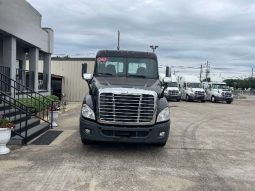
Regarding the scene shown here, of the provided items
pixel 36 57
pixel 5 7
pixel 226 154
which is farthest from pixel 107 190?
pixel 36 57

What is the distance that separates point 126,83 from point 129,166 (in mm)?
2456

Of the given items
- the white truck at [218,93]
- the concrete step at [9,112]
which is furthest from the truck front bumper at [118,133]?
the white truck at [218,93]

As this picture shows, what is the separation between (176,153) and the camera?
31.4 feet

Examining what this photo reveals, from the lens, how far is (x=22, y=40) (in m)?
19.0

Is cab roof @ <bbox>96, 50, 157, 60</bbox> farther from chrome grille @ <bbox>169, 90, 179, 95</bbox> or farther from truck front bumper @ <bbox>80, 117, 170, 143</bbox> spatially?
chrome grille @ <bbox>169, 90, 179, 95</bbox>

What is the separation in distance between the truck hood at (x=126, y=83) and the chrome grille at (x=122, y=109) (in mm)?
426

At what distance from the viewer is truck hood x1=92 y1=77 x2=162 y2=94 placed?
370 inches

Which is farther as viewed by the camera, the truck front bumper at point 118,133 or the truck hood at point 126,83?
the truck hood at point 126,83

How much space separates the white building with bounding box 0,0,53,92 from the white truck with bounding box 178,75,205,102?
18.6 m

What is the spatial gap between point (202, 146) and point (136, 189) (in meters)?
4.77

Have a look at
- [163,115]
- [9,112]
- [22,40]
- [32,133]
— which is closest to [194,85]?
[22,40]

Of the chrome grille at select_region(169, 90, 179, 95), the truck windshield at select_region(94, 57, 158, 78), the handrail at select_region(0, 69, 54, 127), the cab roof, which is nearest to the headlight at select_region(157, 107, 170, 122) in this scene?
the truck windshield at select_region(94, 57, 158, 78)

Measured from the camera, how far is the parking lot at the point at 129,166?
668 centimetres

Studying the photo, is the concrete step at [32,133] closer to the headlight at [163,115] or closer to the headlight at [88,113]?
the headlight at [88,113]
